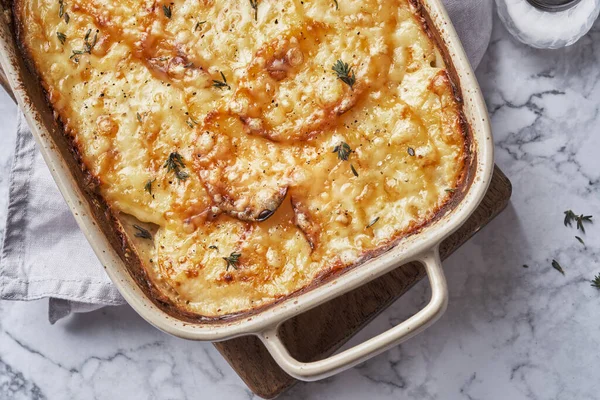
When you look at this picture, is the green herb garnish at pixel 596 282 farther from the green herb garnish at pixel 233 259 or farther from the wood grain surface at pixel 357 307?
the green herb garnish at pixel 233 259

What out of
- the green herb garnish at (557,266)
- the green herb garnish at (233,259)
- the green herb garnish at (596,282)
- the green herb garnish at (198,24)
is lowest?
the green herb garnish at (596,282)

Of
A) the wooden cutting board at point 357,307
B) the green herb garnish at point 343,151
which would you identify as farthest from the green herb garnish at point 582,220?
the green herb garnish at point 343,151

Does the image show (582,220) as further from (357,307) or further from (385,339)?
(385,339)

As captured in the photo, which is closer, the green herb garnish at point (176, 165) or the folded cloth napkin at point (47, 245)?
the green herb garnish at point (176, 165)

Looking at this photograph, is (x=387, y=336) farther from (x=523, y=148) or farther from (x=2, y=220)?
(x=2, y=220)

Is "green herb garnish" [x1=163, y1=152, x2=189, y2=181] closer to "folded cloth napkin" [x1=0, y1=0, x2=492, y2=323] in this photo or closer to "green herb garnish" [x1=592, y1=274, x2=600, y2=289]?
"folded cloth napkin" [x1=0, y1=0, x2=492, y2=323]

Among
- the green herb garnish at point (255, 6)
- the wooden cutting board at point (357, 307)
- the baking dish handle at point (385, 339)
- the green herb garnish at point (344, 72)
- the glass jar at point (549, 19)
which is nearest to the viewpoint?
the baking dish handle at point (385, 339)

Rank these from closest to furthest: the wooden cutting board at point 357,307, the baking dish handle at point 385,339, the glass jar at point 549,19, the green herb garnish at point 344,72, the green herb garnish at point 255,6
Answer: the baking dish handle at point 385,339 → the green herb garnish at point 344,72 → the green herb garnish at point 255,6 → the wooden cutting board at point 357,307 → the glass jar at point 549,19
